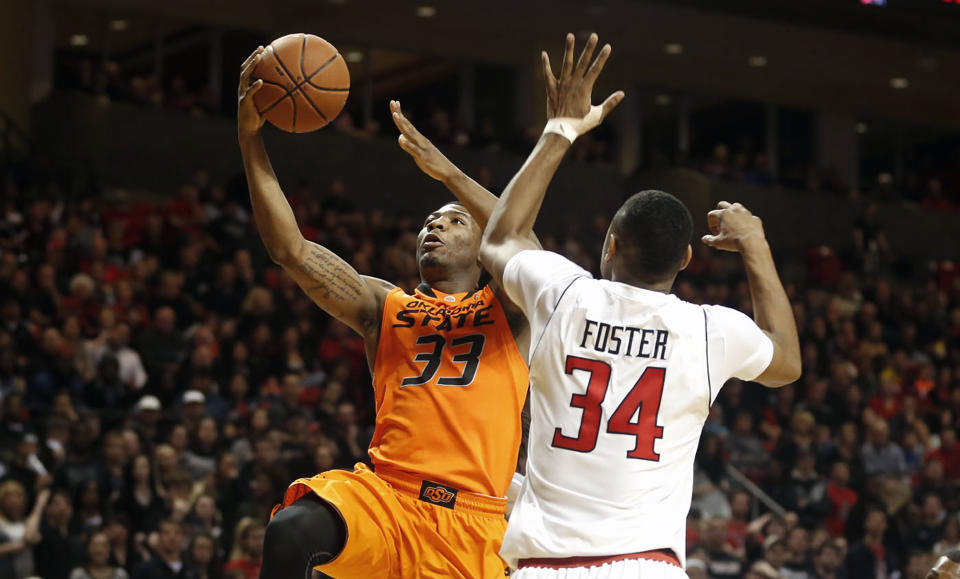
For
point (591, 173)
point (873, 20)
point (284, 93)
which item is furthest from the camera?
point (591, 173)

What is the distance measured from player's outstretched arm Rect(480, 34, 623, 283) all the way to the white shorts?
872mm

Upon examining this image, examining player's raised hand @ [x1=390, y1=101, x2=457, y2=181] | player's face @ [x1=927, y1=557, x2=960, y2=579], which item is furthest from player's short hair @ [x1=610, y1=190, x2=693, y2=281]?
player's face @ [x1=927, y1=557, x2=960, y2=579]

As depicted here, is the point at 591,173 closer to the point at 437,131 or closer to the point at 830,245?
the point at 437,131

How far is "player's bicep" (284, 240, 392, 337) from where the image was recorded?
4992 mm

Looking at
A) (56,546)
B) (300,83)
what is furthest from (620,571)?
(56,546)

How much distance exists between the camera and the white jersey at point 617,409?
11.4ft

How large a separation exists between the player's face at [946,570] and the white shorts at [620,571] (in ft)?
6.68

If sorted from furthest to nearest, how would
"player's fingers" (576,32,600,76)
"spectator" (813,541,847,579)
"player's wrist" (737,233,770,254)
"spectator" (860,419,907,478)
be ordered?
"spectator" (860,419,907,478) < "spectator" (813,541,847,579) < "player's fingers" (576,32,600,76) < "player's wrist" (737,233,770,254)

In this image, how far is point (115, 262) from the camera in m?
12.8

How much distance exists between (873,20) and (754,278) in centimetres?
1473

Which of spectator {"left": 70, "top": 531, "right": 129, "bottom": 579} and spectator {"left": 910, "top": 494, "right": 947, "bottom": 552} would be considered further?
spectator {"left": 910, "top": 494, "right": 947, "bottom": 552}

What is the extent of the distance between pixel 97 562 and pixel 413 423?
4.80 meters

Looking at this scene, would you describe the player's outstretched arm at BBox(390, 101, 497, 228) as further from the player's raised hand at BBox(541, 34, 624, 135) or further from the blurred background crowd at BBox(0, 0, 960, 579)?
the blurred background crowd at BBox(0, 0, 960, 579)

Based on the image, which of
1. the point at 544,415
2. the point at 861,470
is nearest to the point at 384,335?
the point at 544,415
